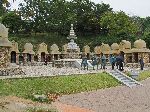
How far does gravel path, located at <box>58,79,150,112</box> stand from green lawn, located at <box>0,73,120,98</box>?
1316 mm

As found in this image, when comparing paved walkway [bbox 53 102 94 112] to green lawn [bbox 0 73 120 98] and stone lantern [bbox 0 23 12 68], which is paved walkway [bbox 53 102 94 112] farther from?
stone lantern [bbox 0 23 12 68]

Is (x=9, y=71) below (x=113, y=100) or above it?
above

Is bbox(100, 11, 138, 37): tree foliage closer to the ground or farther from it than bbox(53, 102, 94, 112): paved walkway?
farther from it

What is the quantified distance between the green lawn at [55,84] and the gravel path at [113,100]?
1.32 m

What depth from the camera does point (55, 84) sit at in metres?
25.6

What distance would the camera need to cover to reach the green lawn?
22870 millimetres

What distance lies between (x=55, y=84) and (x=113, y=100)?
5425 mm

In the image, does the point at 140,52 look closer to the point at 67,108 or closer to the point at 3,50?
the point at 3,50

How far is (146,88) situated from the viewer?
27.9 m

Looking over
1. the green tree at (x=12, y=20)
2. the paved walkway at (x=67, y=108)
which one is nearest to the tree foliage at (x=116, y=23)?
the green tree at (x=12, y=20)

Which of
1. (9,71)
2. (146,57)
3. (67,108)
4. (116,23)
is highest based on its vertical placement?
(116,23)

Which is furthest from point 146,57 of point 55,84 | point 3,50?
point 55,84

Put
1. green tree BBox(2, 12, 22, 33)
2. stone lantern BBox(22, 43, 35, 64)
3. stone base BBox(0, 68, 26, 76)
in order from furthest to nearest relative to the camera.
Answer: green tree BBox(2, 12, 22, 33) → stone lantern BBox(22, 43, 35, 64) → stone base BBox(0, 68, 26, 76)

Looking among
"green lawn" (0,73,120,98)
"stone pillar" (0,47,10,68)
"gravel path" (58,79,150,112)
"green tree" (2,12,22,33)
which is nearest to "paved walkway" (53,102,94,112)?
"gravel path" (58,79,150,112)
